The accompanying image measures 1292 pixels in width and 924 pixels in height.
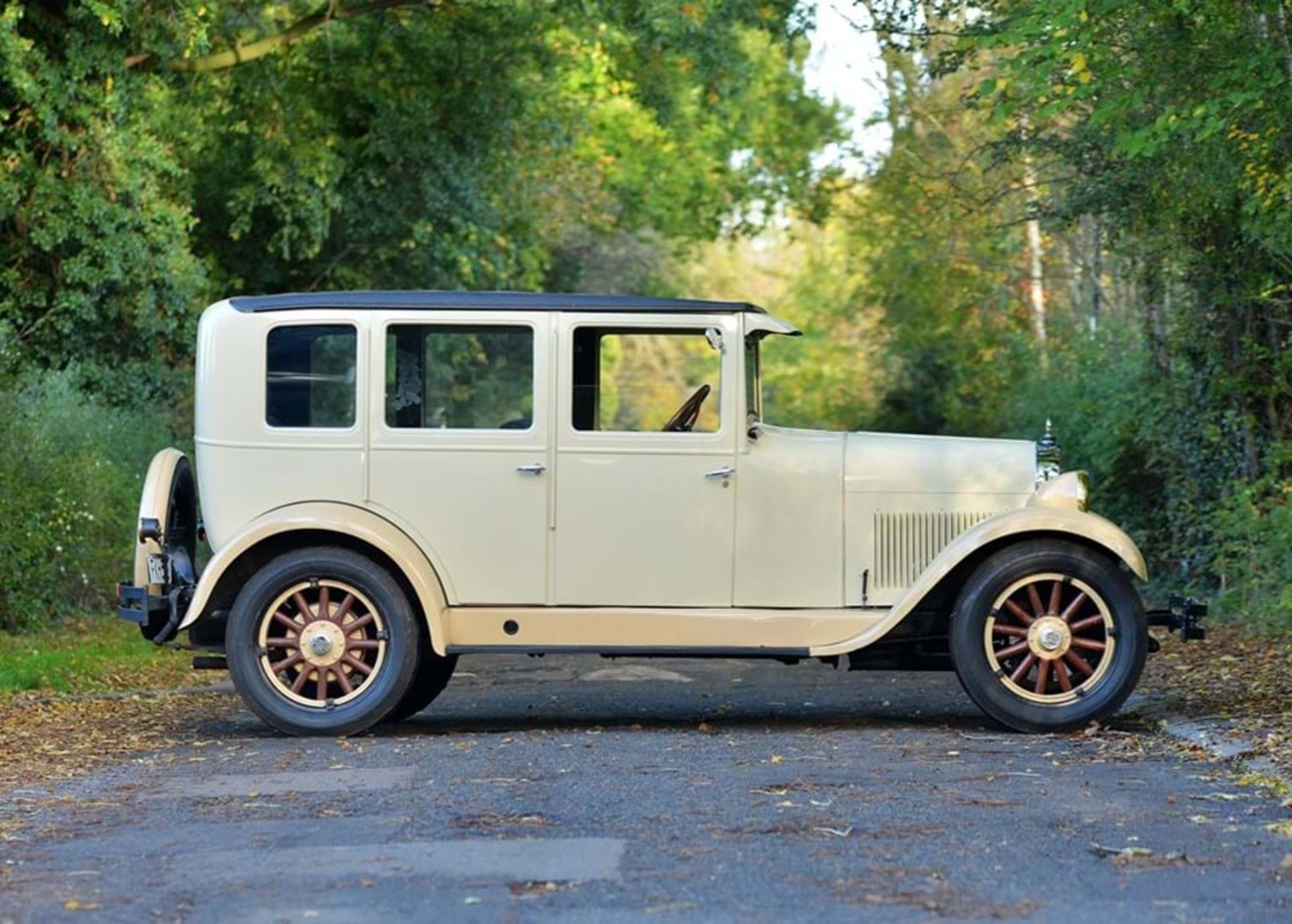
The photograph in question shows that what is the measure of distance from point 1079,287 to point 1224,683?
63.7 ft

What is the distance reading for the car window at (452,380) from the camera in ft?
36.6

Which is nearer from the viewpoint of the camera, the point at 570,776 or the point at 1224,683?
the point at 570,776

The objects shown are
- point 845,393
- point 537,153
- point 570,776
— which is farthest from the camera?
point 845,393

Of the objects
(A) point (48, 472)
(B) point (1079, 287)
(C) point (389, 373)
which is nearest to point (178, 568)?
(C) point (389, 373)

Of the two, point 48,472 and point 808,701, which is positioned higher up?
A: point 48,472

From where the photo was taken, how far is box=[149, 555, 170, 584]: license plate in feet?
37.8

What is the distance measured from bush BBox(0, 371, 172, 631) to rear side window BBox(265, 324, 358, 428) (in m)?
6.76

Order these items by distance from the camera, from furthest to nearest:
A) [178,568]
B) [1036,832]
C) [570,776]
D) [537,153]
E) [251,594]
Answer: [537,153] < [178,568] < [251,594] < [570,776] < [1036,832]

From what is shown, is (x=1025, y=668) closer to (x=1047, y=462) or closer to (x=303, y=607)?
(x=1047, y=462)

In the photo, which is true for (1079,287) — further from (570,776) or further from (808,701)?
(570,776)

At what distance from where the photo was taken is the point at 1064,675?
35.4ft

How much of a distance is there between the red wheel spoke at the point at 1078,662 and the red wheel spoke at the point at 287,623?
152 inches

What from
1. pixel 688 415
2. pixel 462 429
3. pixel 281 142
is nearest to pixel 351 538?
pixel 462 429

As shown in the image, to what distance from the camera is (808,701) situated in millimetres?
12805
